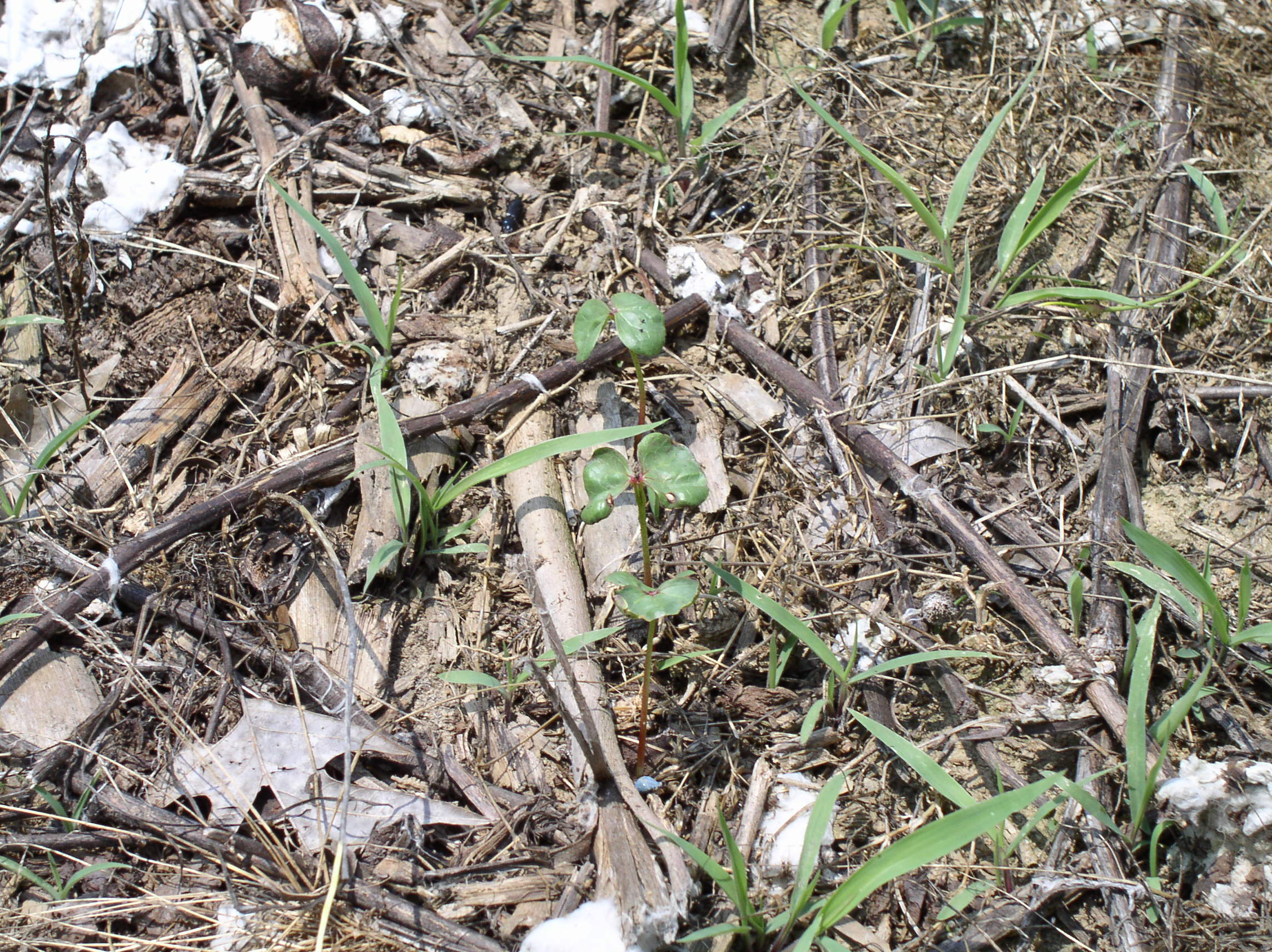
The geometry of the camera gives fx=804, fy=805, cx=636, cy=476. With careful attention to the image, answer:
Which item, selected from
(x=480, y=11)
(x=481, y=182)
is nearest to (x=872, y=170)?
(x=481, y=182)

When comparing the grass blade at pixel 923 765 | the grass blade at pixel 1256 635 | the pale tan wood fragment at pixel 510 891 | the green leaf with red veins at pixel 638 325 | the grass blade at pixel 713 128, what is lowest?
the pale tan wood fragment at pixel 510 891

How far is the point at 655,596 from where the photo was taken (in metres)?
1.28

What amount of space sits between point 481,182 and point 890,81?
1.22m

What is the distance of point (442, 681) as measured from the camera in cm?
162

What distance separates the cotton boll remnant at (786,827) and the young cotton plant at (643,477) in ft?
0.89

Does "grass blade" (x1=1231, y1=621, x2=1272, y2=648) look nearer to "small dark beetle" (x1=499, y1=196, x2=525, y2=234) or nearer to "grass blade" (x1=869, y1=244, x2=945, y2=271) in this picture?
"grass blade" (x1=869, y1=244, x2=945, y2=271)

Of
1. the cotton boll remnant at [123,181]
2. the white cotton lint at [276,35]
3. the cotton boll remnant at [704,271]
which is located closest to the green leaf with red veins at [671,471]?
the cotton boll remnant at [704,271]

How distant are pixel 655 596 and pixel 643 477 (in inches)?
7.6

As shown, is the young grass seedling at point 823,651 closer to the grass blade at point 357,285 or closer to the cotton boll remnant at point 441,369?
the cotton boll remnant at point 441,369

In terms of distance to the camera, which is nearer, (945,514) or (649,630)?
(649,630)

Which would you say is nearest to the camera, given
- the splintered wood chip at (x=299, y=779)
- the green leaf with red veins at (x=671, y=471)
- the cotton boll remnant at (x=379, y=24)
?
the green leaf with red veins at (x=671, y=471)

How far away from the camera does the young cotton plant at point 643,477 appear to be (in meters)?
1.28

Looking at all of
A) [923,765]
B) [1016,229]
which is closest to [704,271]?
[1016,229]

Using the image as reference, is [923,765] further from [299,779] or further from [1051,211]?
[1051,211]
